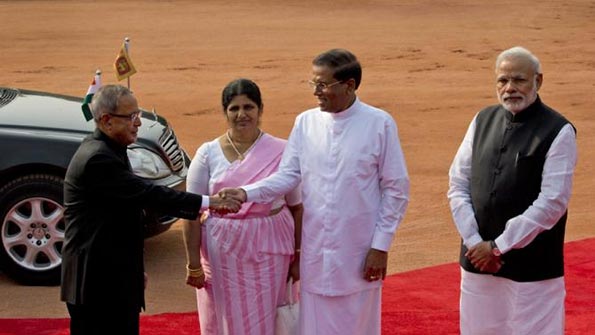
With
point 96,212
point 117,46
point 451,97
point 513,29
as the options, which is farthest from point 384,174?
point 513,29

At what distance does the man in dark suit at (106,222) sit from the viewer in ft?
19.5

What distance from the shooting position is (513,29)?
80.0ft

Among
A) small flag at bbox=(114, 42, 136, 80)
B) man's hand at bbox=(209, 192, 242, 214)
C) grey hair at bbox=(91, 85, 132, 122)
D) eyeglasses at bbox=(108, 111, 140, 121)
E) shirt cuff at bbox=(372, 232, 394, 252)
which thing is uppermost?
small flag at bbox=(114, 42, 136, 80)

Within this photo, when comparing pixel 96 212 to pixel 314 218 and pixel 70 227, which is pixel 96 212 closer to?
pixel 70 227

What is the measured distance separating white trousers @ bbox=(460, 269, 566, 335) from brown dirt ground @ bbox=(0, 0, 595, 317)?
2.95 m

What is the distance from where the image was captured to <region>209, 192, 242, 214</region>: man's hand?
20.7 feet

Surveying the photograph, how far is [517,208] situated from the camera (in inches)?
244

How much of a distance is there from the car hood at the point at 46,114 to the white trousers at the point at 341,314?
12.1ft

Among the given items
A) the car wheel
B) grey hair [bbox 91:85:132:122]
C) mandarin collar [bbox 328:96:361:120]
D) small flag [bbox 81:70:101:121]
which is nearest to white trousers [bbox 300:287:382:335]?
mandarin collar [bbox 328:96:361:120]

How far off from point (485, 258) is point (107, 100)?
197 centimetres

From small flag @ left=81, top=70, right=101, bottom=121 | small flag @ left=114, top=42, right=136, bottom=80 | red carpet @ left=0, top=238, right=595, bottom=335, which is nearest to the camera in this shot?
small flag @ left=81, top=70, right=101, bottom=121

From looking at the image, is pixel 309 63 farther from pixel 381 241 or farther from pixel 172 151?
pixel 381 241

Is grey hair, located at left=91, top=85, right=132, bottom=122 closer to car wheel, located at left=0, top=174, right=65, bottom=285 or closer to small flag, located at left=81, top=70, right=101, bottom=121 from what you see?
small flag, located at left=81, top=70, right=101, bottom=121

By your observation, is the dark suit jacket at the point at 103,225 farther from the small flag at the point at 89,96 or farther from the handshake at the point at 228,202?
the small flag at the point at 89,96
